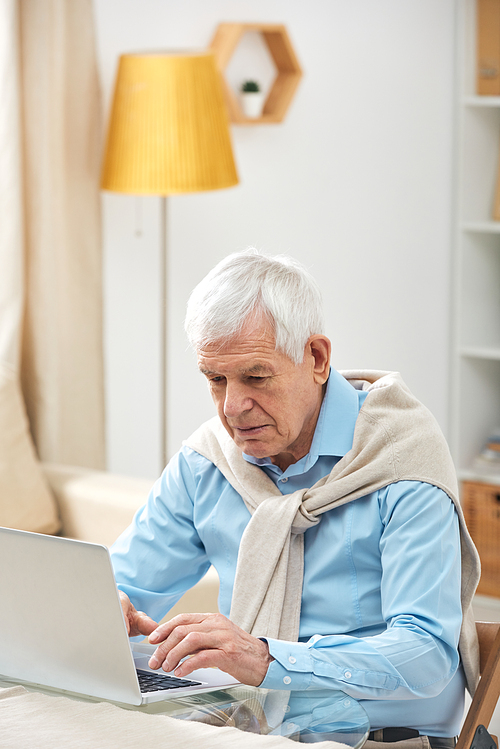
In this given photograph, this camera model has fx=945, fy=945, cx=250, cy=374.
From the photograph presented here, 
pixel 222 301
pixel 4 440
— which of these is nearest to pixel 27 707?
pixel 222 301

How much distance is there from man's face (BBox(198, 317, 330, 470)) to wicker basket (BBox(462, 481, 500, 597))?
2.01 meters

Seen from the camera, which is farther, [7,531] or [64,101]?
[64,101]

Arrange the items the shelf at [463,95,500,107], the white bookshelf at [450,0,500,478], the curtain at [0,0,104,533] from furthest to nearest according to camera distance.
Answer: the white bookshelf at [450,0,500,478] < the shelf at [463,95,500,107] < the curtain at [0,0,104,533]

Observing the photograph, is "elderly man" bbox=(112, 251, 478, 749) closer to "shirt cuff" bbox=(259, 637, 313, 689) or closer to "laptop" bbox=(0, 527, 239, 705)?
"shirt cuff" bbox=(259, 637, 313, 689)

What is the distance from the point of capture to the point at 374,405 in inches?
54.2

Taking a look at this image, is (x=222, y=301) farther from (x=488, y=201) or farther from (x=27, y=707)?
(x=488, y=201)

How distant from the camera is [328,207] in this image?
3369mm

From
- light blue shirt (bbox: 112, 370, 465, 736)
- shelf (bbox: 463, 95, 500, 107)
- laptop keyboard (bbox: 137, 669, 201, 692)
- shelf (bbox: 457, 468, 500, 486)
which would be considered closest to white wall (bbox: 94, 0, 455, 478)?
shelf (bbox: 463, 95, 500, 107)

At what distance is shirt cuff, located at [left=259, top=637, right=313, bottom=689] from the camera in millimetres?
1119

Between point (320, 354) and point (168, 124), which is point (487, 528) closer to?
point (168, 124)

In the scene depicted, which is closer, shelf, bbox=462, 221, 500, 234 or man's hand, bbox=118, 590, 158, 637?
man's hand, bbox=118, 590, 158, 637

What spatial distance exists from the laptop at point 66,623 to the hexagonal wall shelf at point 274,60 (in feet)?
7.33

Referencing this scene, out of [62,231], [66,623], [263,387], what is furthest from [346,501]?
[62,231]

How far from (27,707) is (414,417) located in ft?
2.14
